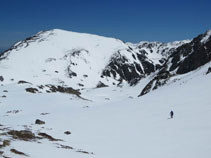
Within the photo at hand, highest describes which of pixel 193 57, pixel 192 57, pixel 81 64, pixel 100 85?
pixel 81 64

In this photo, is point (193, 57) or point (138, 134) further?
point (193, 57)

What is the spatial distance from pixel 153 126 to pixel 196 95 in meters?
11.8

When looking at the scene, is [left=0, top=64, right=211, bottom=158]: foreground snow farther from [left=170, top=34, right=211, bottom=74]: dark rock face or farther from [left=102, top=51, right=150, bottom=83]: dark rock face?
[left=102, top=51, right=150, bottom=83]: dark rock face

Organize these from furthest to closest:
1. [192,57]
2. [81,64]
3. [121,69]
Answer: [121,69] → [81,64] → [192,57]

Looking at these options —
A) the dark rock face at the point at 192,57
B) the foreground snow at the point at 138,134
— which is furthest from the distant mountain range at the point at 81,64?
the foreground snow at the point at 138,134

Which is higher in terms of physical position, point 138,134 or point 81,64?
point 81,64

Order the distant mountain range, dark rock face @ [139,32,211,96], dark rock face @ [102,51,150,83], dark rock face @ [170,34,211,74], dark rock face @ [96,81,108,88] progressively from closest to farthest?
dark rock face @ [170,34,211,74]
dark rock face @ [139,32,211,96]
the distant mountain range
dark rock face @ [96,81,108,88]
dark rock face @ [102,51,150,83]

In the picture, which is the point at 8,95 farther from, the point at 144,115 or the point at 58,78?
the point at 58,78

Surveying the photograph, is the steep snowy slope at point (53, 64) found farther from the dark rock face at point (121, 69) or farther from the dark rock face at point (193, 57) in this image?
the dark rock face at point (193, 57)

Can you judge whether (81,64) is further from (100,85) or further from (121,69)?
(121,69)

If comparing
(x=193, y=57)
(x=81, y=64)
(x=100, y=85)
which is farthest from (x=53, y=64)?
(x=193, y=57)

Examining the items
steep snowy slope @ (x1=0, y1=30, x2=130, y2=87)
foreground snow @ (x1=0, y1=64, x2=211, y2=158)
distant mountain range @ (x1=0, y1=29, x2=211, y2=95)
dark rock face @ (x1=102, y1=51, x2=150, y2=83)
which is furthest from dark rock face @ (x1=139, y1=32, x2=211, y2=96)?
foreground snow @ (x1=0, y1=64, x2=211, y2=158)

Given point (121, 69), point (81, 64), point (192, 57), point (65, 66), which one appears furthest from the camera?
point (121, 69)

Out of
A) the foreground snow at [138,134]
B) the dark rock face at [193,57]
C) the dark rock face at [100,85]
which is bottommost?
the foreground snow at [138,134]
